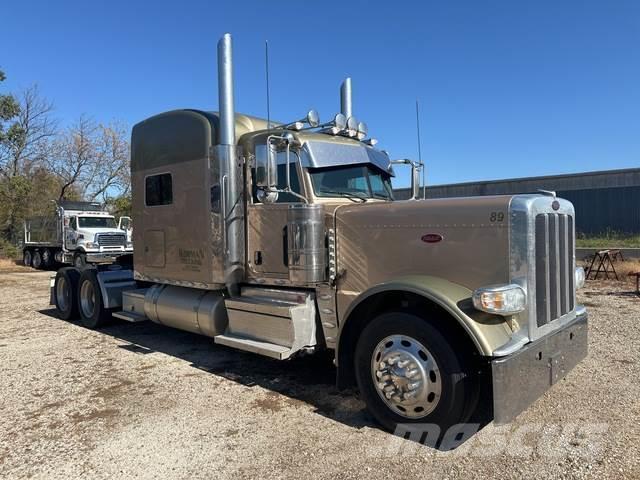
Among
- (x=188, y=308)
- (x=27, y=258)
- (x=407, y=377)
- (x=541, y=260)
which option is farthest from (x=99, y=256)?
(x=541, y=260)

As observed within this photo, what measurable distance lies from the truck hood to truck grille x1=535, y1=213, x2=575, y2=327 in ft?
1.05

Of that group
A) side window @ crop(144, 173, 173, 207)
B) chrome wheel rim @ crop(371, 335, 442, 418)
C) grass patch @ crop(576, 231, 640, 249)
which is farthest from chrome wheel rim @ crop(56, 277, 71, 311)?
grass patch @ crop(576, 231, 640, 249)

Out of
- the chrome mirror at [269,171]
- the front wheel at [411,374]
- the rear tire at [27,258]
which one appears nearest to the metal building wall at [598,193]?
the chrome mirror at [269,171]

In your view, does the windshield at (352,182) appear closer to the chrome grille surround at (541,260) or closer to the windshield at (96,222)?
the chrome grille surround at (541,260)

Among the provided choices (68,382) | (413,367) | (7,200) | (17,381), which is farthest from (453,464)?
(7,200)

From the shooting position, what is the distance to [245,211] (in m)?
5.41

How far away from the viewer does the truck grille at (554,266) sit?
3709 millimetres

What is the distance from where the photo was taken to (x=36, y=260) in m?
24.5

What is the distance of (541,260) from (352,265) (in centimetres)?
159

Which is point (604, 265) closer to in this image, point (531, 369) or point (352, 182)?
point (352, 182)

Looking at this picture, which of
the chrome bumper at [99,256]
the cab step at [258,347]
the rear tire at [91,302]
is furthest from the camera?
the chrome bumper at [99,256]

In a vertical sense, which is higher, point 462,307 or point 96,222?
point 96,222

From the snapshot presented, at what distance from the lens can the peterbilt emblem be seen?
3908 mm
